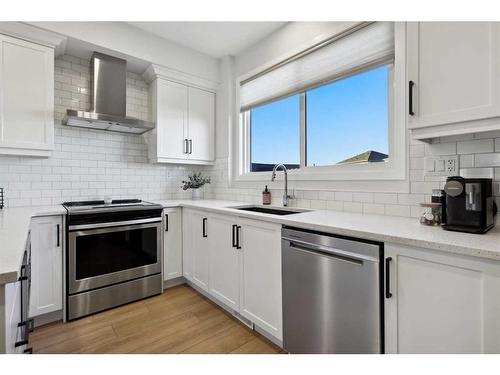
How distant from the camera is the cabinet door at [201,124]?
10.9 feet

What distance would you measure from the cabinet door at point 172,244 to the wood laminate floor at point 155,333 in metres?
0.40


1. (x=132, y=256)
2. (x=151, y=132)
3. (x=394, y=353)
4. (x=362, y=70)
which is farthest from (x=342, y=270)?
(x=151, y=132)

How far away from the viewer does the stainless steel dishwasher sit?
130 cm

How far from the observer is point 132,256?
2.54 metres

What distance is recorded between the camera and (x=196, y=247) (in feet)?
8.80

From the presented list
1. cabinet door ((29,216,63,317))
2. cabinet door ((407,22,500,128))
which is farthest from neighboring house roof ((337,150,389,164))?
cabinet door ((29,216,63,317))

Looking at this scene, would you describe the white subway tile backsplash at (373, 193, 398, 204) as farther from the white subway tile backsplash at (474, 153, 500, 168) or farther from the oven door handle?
the oven door handle

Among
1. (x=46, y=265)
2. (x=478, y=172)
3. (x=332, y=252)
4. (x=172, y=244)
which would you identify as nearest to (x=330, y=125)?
(x=478, y=172)

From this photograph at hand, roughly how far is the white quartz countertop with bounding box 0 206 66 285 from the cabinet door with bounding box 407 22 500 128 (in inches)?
74.1

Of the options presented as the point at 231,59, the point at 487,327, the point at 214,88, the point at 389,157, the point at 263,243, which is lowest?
the point at 487,327

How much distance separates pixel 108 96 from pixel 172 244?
5.67 ft

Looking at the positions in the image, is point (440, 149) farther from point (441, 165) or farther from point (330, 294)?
point (330, 294)

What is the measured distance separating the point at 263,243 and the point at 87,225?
1.56 metres

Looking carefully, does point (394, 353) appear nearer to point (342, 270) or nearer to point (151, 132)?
point (342, 270)
